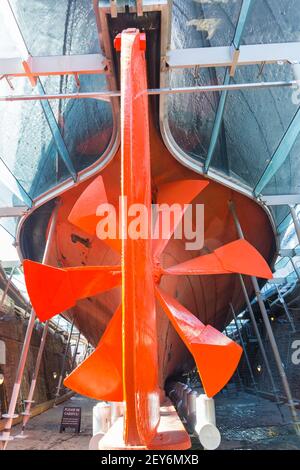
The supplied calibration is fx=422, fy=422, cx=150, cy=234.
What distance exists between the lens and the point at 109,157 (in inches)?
289

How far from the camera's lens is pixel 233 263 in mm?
4984

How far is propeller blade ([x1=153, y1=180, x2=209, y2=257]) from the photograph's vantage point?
5.82m

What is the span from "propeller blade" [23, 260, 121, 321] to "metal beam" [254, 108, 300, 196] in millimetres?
4645

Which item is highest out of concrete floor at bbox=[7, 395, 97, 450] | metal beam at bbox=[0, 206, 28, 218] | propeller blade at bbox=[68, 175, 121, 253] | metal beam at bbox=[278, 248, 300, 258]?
metal beam at bbox=[278, 248, 300, 258]

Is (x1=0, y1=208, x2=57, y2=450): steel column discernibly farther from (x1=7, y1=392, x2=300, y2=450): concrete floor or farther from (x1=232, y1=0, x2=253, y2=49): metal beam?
(x1=232, y1=0, x2=253, y2=49): metal beam

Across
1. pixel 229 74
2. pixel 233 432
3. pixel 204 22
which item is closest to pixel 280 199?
pixel 229 74

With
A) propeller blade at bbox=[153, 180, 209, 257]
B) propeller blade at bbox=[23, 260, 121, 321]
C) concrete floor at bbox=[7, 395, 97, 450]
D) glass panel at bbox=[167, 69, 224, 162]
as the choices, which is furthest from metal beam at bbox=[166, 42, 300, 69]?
concrete floor at bbox=[7, 395, 97, 450]

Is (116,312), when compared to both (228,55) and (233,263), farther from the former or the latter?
(228,55)

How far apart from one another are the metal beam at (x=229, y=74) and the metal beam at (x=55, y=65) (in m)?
1.76

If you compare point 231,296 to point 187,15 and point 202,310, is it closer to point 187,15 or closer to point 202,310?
point 202,310

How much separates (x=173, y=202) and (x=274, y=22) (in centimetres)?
370

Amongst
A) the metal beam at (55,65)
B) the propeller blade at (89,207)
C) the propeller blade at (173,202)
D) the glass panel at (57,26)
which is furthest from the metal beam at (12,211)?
the propeller blade at (89,207)

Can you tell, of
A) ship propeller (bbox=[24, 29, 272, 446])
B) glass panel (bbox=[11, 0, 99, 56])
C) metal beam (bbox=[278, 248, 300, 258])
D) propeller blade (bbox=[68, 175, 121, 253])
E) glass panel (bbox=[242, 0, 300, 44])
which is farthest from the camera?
metal beam (bbox=[278, 248, 300, 258])
